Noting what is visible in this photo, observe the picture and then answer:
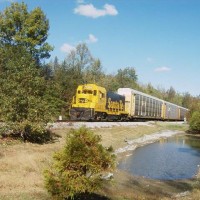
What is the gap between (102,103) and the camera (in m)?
41.8

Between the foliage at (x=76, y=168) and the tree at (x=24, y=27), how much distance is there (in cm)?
4972

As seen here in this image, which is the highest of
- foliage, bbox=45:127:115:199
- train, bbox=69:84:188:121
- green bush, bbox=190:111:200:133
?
train, bbox=69:84:188:121

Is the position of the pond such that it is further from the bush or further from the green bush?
the green bush

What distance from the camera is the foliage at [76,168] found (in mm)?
11062

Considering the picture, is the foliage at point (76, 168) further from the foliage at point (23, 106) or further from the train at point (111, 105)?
the train at point (111, 105)

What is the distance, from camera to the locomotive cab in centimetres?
3950

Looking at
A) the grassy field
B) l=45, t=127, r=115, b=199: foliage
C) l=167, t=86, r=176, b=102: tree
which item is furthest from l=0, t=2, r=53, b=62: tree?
l=167, t=86, r=176, b=102: tree

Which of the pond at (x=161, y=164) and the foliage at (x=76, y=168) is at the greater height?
the foliage at (x=76, y=168)

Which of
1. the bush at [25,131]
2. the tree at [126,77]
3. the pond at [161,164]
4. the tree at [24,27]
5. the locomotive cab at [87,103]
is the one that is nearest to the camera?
the pond at [161,164]

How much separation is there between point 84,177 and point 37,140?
15722 mm

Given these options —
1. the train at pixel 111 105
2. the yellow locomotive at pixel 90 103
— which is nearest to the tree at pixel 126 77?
the train at pixel 111 105

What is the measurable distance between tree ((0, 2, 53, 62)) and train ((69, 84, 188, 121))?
56.7 ft

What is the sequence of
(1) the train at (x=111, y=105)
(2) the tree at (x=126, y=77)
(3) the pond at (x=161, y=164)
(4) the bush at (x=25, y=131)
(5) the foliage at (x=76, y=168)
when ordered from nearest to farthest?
(5) the foliage at (x=76, y=168)
(3) the pond at (x=161, y=164)
(4) the bush at (x=25, y=131)
(1) the train at (x=111, y=105)
(2) the tree at (x=126, y=77)

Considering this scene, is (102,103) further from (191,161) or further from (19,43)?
(19,43)
